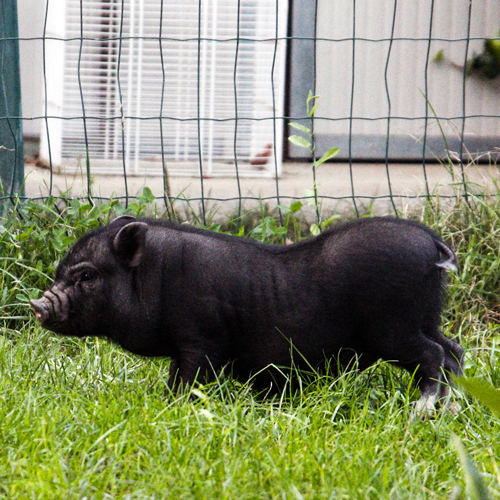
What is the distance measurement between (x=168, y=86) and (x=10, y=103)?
1733mm

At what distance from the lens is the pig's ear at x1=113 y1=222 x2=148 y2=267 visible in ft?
10.4

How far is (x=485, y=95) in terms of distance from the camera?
7.45m

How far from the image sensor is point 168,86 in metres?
6.54

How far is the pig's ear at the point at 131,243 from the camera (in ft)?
10.4

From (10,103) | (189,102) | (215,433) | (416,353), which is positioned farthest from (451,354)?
(189,102)

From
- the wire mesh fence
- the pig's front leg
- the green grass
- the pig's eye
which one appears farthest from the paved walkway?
the pig's front leg

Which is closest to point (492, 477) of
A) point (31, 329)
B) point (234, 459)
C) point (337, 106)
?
point (234, 459)

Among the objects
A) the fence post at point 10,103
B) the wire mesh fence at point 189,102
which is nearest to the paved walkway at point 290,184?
the wire mesh fence at point 189,102

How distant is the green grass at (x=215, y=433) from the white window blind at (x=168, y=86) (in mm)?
2576

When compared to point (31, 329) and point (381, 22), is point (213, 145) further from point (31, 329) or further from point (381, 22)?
point (31, 329)

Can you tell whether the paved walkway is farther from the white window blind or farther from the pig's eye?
the pig's eye

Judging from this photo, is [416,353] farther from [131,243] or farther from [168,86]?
[168,86]

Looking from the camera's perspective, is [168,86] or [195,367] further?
[168,86]

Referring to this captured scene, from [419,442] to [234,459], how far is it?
0.76 meters
